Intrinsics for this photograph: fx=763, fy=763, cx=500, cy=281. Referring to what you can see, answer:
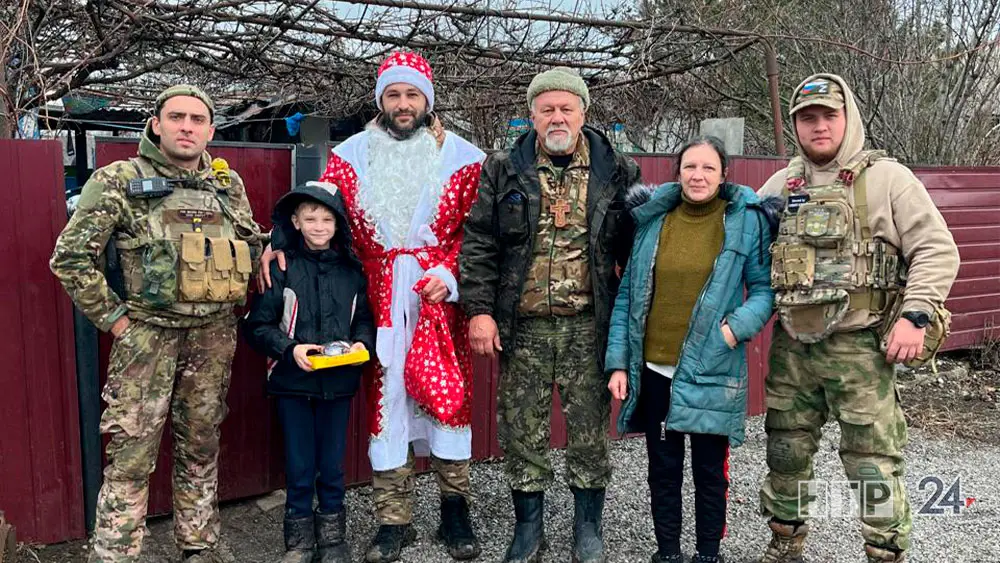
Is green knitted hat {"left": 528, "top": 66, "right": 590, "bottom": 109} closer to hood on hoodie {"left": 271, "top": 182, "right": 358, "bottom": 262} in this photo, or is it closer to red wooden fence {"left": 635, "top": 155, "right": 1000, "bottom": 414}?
hood on hoodie {"left": 271, "top": 182, "right": 358, "bottom": 262}

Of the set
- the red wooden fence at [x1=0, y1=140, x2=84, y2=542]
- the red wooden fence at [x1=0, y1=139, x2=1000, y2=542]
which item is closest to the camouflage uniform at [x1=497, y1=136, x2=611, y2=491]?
the red wooden fence at [x1=0, y1=139, x2=1000, y2=542]

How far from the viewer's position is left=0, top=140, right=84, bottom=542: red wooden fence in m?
3.21

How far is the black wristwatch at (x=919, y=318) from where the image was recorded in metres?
2.78

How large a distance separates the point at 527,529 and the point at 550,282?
1.10 meters

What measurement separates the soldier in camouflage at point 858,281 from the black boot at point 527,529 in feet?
4.03

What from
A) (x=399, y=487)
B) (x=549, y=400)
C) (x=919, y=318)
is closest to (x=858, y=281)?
(x=919, y=318)

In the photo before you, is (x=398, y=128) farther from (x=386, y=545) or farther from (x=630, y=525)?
(x=630, y=525)

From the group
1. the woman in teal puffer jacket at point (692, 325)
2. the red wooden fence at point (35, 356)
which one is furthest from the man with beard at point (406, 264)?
the red wooden fence at point (35, 356)

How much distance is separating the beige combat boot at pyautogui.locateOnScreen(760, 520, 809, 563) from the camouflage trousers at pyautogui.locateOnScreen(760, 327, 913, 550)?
0.53ft

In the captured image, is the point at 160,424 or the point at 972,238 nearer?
the point at 160,424

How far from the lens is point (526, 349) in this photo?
3262 millimetres

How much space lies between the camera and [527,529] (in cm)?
334

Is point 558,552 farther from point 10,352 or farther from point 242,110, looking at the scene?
point 242,110

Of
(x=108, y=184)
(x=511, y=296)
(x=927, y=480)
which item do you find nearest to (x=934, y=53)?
(x=927, y=480)
